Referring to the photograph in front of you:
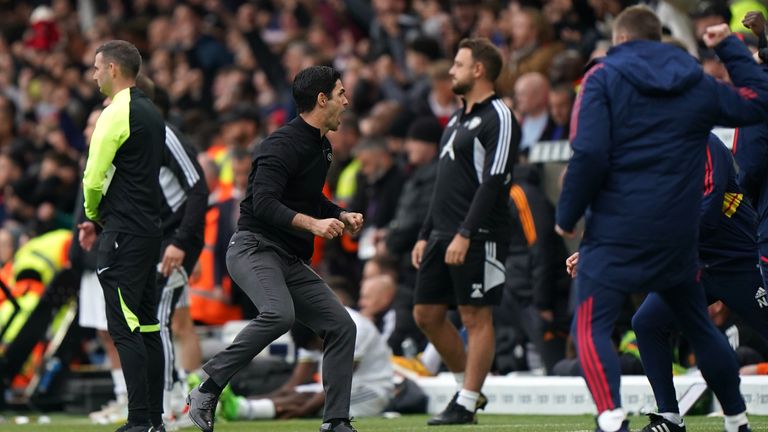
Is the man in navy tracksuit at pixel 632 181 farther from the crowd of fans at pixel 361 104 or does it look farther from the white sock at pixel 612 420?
the crowd of fans at pixel 361 104

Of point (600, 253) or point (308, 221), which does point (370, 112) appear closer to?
point (308, 221)

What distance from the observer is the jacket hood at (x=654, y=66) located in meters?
6.51

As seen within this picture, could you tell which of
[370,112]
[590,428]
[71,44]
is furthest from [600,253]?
[71,44]

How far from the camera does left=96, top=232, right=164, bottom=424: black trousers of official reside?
8.18 metres

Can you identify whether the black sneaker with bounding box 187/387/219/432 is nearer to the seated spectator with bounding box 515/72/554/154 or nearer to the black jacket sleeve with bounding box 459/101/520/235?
the black jacket sleeve with bounding box 459/101/520/235

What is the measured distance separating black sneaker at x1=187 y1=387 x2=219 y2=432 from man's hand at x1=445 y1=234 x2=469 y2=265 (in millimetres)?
2153

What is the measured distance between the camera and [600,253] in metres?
6.57

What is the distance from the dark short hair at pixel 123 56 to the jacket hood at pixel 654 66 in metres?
3.23

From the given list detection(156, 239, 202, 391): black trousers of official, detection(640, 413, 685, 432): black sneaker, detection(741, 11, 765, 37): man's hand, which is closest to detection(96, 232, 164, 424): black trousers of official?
detection(156, 239, 202, 391): black trousers of official

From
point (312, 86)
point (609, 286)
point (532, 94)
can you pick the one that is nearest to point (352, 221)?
point (312, 86)

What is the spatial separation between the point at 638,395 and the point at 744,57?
12.8ft

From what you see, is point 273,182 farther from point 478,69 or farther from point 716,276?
point 716,276

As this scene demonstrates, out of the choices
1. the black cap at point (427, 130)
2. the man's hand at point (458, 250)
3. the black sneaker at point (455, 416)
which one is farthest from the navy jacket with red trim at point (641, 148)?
the black cap at point (427, 130)

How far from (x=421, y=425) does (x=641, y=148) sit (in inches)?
148
